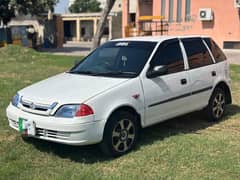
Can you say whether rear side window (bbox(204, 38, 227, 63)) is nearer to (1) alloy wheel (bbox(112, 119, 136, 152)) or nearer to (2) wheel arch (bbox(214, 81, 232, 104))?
(2) wheel arch (bbox(214, 81, 232, 104))

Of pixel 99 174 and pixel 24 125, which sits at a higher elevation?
pixel 24 125

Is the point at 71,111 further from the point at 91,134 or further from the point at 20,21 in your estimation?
the point at 20,21

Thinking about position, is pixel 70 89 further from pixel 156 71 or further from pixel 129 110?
pixel 156 71

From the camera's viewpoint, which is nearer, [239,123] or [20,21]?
[239,123]

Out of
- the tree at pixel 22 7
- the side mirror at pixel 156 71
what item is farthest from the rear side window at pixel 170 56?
the tree at pixel 22 7

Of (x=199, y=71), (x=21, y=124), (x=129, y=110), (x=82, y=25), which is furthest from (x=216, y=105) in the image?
(x=82, y=25)

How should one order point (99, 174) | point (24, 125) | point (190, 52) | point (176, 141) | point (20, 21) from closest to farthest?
point (99, 174) → point (24, 125) → point (176, 141) → point (190, 52) → point (20, 21)

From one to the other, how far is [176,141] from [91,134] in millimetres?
1547

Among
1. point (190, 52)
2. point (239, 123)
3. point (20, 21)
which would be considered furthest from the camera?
point (20, 21)

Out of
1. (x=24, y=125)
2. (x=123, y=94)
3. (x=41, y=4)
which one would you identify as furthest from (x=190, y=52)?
(x=41, y=4)

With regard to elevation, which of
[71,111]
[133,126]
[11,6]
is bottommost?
[133,126]

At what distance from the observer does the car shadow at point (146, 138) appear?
5.14m

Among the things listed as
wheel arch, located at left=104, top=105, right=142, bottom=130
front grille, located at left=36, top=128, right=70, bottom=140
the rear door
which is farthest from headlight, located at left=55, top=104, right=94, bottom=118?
the rear door

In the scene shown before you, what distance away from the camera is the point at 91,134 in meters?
4.72
